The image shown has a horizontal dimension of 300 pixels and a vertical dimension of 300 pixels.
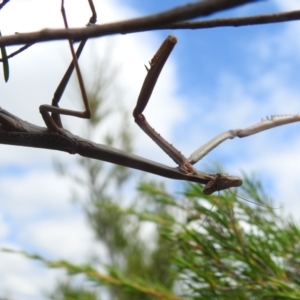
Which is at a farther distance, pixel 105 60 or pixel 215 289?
pixel 105 60

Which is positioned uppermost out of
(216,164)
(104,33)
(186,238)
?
(216,164)

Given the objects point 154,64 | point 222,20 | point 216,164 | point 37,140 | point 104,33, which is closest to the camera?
point 104,33

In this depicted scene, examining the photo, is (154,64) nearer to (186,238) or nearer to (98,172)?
(186,238)

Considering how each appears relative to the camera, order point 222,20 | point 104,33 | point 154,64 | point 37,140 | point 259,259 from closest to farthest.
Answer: point 104,33 → point 222,20 → point 154,64 → point 37,140 → point 259,259

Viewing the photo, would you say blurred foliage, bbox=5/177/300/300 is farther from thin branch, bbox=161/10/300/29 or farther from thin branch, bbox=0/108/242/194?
thin branch, bbox=161/10/300/29

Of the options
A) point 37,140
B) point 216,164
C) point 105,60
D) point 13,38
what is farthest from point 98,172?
point 13,38

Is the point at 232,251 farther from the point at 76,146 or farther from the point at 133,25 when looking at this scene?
the point at 133,25
